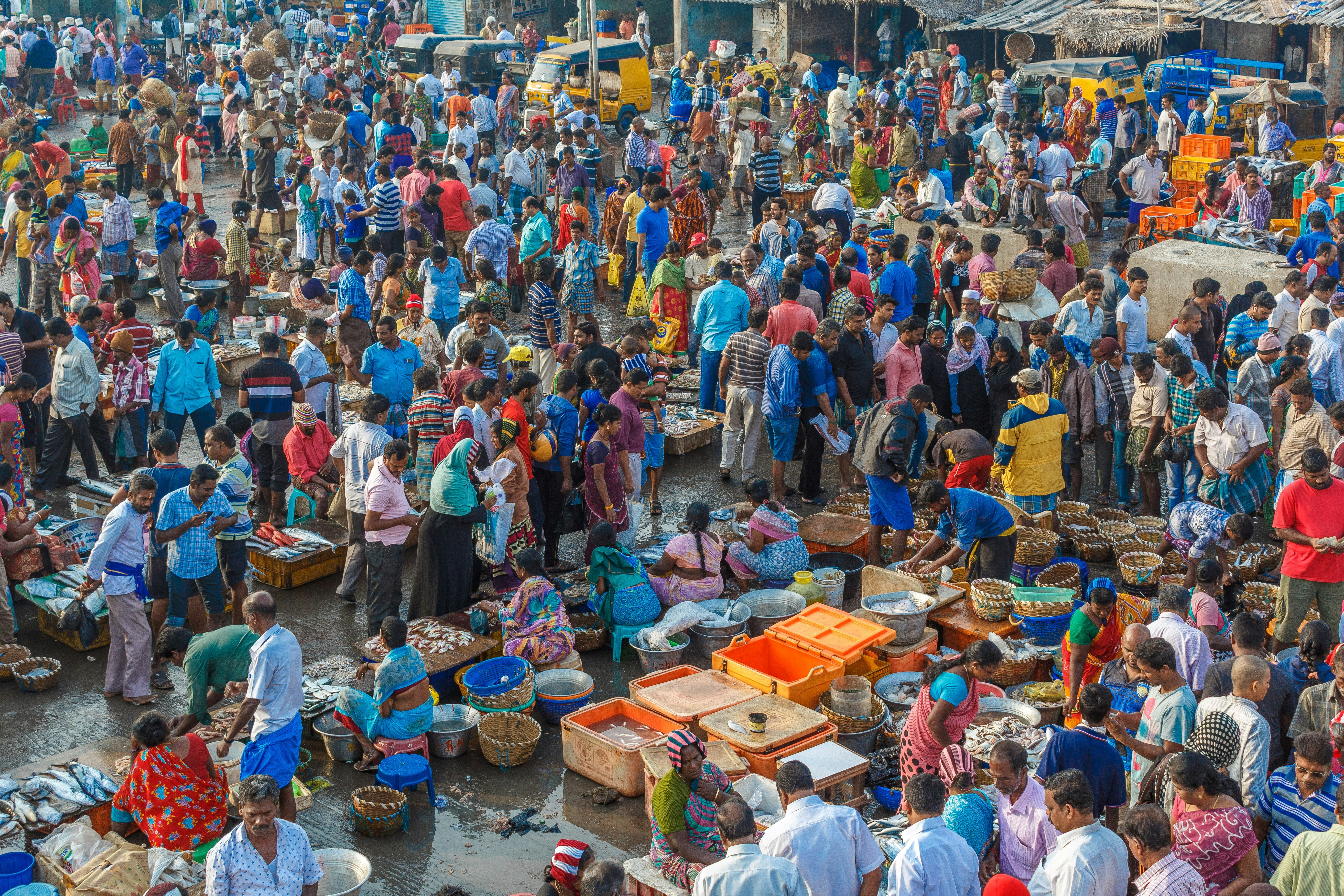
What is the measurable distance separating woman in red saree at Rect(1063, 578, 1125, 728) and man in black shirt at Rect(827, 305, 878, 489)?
3.86 m

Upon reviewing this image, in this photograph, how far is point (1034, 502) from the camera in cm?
1043

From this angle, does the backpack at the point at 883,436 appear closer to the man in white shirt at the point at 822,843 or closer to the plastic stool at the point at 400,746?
the plastic stool at the point at 400,746

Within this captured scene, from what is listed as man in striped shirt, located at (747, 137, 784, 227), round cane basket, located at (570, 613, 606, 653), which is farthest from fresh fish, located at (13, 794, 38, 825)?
man in striped shirt, located at (747, 137, 784, 227)

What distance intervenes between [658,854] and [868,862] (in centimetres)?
116

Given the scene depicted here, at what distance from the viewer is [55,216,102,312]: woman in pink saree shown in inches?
547

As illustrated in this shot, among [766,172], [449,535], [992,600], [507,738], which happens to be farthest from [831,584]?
[766,172]

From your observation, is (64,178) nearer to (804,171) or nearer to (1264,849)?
(804,171)

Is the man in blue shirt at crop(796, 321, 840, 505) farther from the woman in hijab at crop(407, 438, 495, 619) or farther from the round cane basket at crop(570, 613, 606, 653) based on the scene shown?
the woman in hijab at crop(407, 438, 495, 619)

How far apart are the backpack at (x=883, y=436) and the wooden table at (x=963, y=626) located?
3.69 ft

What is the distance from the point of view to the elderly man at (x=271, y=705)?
714 centimetres

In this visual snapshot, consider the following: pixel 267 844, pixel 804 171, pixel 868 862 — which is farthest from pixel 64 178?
pixel 868 862

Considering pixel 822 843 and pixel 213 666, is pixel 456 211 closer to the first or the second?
pixel 213 666

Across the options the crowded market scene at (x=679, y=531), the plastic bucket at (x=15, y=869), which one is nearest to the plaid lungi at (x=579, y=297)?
the crowded market scene at (x=679, y=531)

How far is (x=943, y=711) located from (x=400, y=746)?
3105 millimetres
